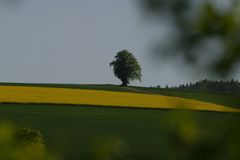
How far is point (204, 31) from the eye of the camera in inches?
70.8

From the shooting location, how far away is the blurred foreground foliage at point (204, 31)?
1.75 metres

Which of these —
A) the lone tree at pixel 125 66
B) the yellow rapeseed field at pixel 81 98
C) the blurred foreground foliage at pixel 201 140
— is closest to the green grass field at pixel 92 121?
the yellow rapeseed field at pixel 81 98

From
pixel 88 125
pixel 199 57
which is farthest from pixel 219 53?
pixel 88 125

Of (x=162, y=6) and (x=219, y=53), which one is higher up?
(x=162, y=6)

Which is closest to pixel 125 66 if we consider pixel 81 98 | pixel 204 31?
pixel 81 98

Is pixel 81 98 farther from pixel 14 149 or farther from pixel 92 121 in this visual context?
pixel 14 149

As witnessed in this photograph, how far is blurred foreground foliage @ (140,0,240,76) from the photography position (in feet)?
5.75

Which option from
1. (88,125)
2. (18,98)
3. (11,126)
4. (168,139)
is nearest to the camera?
(168,139)

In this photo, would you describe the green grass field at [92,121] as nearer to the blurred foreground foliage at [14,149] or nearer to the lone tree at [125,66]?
the blurred foreground foliage at [14,149]

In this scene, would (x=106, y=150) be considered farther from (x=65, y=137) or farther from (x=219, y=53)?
(x=219, y=53)

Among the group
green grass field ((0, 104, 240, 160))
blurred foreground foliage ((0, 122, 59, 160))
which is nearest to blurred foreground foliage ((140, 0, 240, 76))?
blurred foreground foliage ((0, 122, 59, 160))

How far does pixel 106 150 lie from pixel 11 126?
276 millimetres

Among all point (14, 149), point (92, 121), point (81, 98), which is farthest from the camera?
point (81, 98)

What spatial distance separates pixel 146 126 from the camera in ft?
99.2
